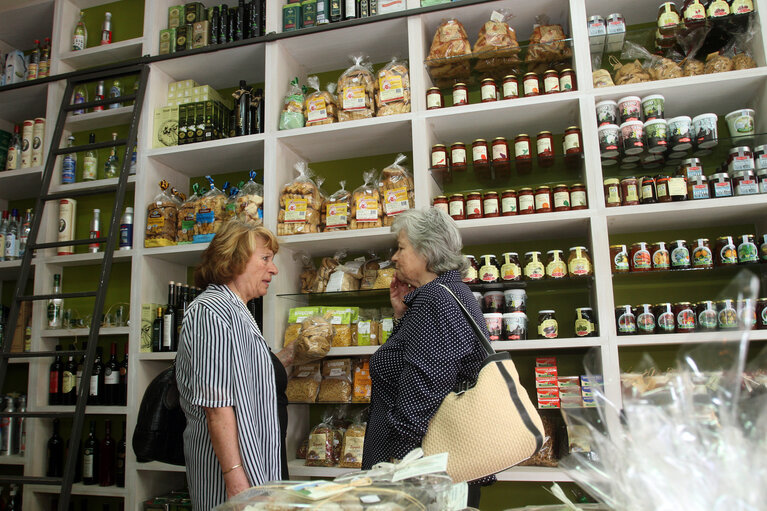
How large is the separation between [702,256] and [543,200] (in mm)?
706

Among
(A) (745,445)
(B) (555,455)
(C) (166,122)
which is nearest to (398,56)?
(C) (166,122)

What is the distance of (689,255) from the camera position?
7.63 feet

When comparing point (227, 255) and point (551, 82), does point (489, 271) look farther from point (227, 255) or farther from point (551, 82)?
point (227, 255)

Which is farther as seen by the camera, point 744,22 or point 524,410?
point 744,22

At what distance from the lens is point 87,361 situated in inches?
108

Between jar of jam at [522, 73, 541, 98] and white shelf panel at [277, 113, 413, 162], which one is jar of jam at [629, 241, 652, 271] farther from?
white shelf panel at [277, 113, 413, 162]

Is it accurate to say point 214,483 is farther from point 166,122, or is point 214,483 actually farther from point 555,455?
point 166,122

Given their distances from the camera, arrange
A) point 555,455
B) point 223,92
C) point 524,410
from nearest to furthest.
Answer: point 524,410 → point 555,455 → point 223,92

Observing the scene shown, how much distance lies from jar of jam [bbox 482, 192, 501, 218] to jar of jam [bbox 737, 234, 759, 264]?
3.40ft

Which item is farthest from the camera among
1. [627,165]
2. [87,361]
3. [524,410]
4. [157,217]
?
[157,217]

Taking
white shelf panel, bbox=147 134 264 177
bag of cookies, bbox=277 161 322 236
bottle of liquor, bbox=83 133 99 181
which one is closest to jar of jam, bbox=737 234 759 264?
bag of cookies, bbox=277 161 322 236

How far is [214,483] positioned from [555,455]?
4.92ft

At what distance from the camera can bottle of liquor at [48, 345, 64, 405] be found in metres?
3.11

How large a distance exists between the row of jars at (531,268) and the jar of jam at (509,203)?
0.20 metres
